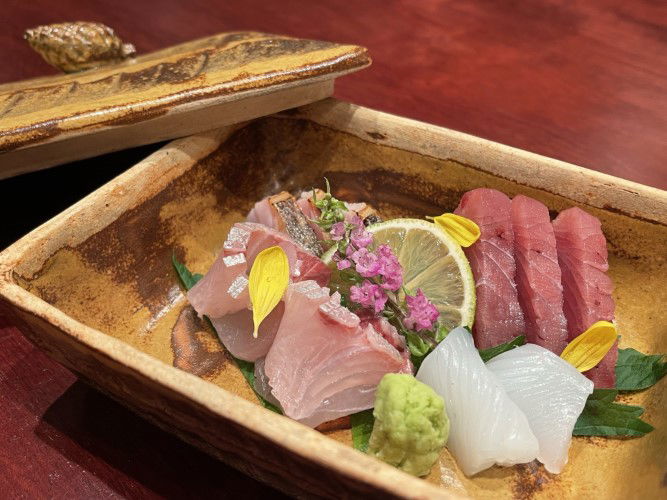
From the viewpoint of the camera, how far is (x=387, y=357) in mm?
1505

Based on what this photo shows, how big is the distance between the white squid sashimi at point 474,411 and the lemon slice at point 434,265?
133mm

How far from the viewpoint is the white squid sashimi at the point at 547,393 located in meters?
1.47

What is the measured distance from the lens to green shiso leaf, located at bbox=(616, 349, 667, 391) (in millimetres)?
1635

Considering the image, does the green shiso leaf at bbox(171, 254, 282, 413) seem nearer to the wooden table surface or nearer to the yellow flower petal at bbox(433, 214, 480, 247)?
the wooden table surface

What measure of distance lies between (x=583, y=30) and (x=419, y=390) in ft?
8.27

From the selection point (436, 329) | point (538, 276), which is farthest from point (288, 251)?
point (538, 276)

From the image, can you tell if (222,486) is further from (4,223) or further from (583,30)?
(583,30)

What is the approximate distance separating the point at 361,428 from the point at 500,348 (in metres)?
0.44

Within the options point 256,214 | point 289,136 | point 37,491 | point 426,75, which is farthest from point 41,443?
point 426,75

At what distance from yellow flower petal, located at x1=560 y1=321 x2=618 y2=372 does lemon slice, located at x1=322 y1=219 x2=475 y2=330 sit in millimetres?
273

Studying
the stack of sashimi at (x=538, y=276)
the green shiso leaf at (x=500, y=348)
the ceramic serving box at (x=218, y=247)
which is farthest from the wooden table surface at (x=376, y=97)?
the stack of sashimi at (x=538, y=276)

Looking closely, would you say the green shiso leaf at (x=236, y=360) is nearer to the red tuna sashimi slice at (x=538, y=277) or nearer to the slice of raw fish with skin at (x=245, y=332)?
the slice of raw fish with skin at (x=245, y=332)

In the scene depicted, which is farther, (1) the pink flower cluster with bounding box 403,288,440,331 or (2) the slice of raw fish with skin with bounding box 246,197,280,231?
(2) the slice of raw fish with skin with bounding box 246,197,280,231

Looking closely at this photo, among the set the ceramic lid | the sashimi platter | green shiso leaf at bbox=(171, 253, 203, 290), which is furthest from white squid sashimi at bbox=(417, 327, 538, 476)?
the ceramic lid
